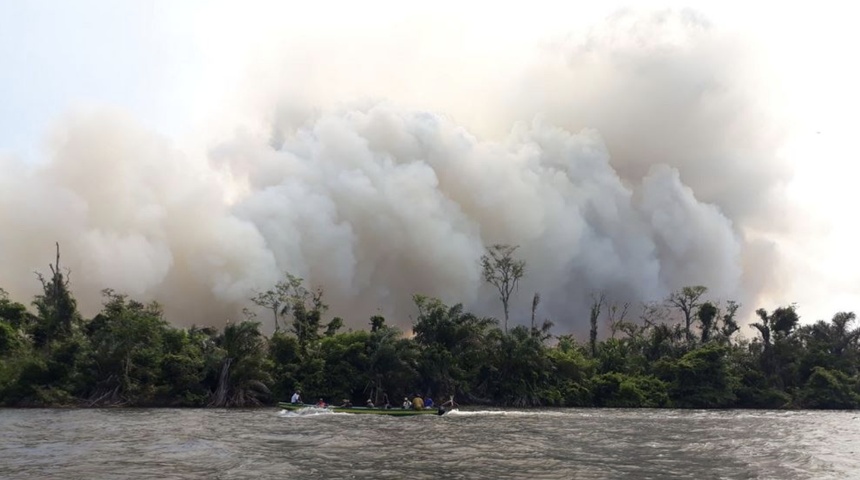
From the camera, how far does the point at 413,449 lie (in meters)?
27.2

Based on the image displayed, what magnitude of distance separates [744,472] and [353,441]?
16.6 meters

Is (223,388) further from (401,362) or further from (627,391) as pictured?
(627,391)

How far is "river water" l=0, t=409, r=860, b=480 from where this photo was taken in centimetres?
2144

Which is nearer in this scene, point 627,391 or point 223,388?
point 223,388

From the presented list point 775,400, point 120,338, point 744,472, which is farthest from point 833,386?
point 120,338

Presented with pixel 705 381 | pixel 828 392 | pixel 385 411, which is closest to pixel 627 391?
pixel 705 381

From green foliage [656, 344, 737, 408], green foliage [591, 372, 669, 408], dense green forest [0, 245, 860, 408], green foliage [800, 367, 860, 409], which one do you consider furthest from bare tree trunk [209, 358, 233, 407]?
green foliage [800, 367, 860, 409]

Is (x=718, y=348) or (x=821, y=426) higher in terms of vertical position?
(x=718, y=348)

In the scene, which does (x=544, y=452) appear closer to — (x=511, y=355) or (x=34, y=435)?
(x=34, y=435)

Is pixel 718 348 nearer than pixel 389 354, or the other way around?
pixel 389 354

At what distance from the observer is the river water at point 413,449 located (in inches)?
844

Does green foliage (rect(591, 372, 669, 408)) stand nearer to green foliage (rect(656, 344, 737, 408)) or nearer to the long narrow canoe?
green foliage (rect(656, 344, 737, 408))

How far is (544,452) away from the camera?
26250mm

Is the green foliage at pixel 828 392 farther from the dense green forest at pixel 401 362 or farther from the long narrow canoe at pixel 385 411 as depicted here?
the long narrow canoe at pixel 385 411
